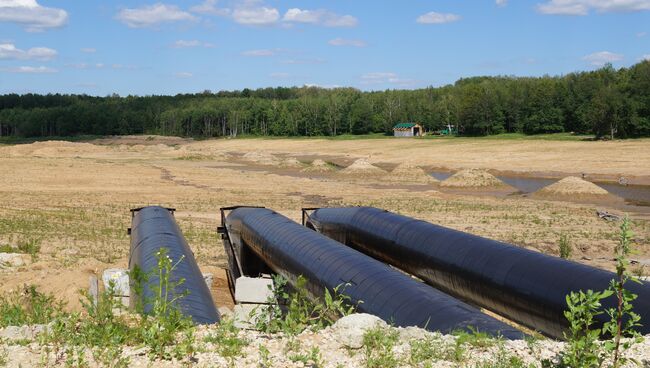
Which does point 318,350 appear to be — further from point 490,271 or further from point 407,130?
point 407,130

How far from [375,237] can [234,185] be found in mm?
37486

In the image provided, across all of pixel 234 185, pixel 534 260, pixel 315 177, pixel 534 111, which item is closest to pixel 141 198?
pixel 234 185

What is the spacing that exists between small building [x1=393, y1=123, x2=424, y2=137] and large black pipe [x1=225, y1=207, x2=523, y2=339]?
11369 cm

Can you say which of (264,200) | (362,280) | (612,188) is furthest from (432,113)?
(362,280)

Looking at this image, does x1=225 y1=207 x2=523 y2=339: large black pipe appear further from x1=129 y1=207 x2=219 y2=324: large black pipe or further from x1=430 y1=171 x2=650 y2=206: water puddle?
x1=430 y1=171 x2=650 y2=206: water puddle

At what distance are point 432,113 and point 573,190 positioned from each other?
89713 millimetres

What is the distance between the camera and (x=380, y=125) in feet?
471

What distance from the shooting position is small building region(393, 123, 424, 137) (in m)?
131

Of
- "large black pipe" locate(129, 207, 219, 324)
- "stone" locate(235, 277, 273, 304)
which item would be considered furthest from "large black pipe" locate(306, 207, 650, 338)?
"large black pipe" locate(129, 207, 219, 324)

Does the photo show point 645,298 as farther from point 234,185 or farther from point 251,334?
point 234,185

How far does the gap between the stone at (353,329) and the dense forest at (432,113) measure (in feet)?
284

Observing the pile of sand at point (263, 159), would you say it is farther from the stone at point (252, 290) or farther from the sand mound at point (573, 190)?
the stone at point (252, 290)

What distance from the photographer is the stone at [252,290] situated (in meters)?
14.6

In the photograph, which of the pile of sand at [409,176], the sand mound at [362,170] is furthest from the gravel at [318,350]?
the sand mound at [362,170]
